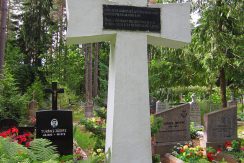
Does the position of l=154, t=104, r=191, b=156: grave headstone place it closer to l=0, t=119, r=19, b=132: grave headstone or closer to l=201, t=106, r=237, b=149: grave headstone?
l=201, t=106, r=237, b=149: grave headstone

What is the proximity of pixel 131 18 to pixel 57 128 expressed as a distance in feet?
9.73

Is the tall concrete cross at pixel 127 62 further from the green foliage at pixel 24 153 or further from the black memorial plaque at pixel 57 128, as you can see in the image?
the black memorial plaque at pixel 57 128

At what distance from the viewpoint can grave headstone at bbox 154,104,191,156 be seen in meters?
9.45

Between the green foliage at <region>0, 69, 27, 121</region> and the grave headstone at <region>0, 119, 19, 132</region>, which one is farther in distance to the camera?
the green foliage at <region>0, 69, 27, 121</region>

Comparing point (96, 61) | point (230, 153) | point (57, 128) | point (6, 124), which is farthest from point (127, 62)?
point (96, 61)

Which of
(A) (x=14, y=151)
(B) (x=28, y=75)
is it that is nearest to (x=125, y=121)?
(A) (x=14, y=151)

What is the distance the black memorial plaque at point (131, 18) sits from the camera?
213 inches

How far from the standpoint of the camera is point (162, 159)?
868 centimetres

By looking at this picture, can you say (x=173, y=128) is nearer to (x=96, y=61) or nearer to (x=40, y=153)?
(x=40, y=153)

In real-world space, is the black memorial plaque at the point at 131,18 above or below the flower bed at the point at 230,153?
above

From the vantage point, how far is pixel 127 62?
18.1 feet

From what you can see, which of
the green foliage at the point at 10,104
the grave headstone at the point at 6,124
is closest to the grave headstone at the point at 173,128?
the grave headstone at the point at 6,124

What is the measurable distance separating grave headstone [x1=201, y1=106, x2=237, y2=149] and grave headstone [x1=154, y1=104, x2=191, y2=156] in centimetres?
60

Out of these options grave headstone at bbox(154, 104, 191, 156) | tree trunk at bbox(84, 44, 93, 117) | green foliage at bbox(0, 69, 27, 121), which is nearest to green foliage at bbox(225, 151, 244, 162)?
grave headstone at bbox(154, 104, 191, 156)
